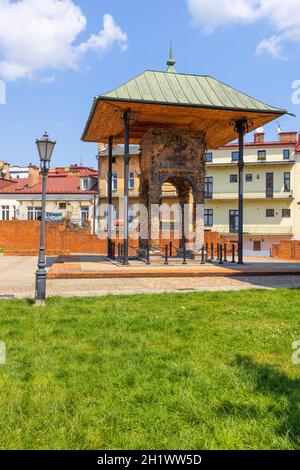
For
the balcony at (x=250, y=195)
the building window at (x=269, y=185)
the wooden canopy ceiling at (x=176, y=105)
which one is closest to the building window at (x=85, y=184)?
the balcony at (x=250, y=195)

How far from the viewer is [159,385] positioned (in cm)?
439

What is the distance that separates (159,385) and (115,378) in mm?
492

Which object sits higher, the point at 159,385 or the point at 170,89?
the point at 170,89

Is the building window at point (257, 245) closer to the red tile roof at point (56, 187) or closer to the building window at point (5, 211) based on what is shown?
the red tile roof at point (56, 187)

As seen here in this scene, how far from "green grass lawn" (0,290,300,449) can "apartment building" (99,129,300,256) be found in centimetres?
4275

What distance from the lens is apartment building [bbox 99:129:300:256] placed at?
5019cm

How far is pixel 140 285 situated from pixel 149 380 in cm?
802

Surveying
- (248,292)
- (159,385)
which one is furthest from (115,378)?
(248,292)

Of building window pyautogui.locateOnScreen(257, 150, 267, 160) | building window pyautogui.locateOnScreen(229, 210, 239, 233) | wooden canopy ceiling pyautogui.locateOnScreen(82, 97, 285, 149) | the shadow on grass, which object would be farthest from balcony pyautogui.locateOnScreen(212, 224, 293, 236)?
the shadow on grass

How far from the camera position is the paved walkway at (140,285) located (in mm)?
11156

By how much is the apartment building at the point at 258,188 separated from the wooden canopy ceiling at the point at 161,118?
27.7m

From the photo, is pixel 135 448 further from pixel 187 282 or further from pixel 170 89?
pixel 170 89

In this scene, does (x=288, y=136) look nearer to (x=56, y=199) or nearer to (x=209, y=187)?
(x=209, y=187)

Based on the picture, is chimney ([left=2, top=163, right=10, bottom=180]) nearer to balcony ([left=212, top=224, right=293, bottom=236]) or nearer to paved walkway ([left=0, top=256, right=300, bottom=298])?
balcony ([left=212, top=224, right=293, bottom=236])
